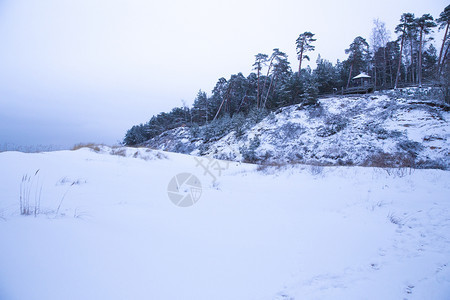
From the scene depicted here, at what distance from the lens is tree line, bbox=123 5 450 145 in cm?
1939

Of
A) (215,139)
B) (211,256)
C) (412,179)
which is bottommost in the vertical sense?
(211,256)

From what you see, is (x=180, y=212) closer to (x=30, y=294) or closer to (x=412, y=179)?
(x=30, y=294)

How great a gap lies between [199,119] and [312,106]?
2360 centimetres

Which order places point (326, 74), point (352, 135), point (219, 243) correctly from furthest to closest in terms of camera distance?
point (326, 74) < point (352, 135) < point (219, 243)

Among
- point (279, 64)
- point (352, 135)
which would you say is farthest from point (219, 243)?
point (279, 64)

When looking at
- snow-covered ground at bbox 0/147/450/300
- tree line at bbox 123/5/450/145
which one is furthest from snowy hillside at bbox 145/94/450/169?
snow-covered ground at bbox 0/147/450/300

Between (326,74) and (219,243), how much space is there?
94.2ft

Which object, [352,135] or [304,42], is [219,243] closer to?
[352,135]

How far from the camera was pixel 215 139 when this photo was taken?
23.5m

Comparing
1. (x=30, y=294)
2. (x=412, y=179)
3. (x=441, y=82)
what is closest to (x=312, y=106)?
(x=441, y=82)

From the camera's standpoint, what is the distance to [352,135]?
14242mm

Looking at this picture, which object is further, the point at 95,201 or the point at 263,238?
the point at 95,201

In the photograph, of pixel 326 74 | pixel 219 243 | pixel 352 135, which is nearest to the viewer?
pixel 219 243

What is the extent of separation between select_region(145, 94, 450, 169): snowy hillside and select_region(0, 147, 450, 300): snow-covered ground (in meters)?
8.79
